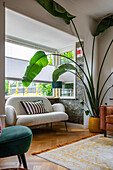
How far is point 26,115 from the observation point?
125 inches

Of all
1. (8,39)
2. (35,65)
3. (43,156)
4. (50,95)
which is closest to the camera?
(43,156)

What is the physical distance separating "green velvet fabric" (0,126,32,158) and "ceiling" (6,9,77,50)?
2081 millimetres

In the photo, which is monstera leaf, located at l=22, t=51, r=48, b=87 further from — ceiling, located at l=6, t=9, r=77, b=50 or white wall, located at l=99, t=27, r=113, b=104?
white wall, located at l=99, t=27, r=113, b=104

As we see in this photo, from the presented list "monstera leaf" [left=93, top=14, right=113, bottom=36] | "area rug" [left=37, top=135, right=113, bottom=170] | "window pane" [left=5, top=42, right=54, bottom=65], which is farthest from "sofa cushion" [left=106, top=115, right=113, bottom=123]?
"window pane" [left=5, top=42, right=54, bottom=65]

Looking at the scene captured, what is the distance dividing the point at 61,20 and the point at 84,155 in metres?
2.76

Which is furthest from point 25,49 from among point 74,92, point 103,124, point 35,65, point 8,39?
point 103,124

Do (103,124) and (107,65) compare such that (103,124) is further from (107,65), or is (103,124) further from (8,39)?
(8,39)

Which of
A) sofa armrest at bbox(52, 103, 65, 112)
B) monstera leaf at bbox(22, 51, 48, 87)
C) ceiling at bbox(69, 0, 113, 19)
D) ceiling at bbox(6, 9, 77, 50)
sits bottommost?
sofa armrest at bbox(52, 103, 65, 112)

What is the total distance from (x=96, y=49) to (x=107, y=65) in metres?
0.55

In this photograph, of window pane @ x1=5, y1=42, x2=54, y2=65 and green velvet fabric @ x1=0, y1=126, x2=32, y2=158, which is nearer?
green velvet fabric @ x1=0, y1=126, x2=32, y2=158

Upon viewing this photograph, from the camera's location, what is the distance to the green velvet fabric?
1.54 meters

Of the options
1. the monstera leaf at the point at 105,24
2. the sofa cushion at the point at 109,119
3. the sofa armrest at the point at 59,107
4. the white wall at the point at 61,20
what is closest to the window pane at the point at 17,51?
the white wall at the point at 61,20

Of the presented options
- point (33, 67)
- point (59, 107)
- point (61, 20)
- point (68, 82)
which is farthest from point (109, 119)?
point (61, 20)

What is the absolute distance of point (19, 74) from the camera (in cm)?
399
